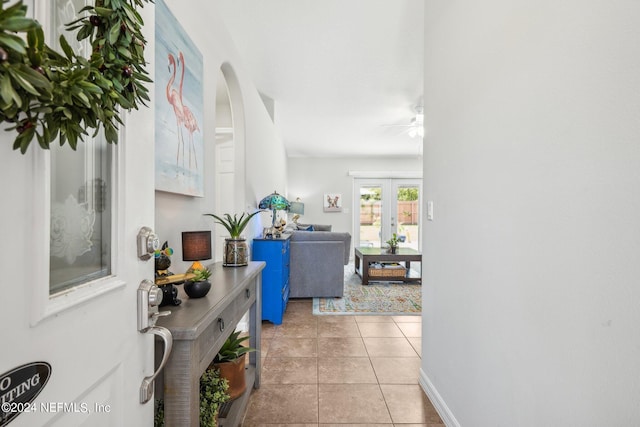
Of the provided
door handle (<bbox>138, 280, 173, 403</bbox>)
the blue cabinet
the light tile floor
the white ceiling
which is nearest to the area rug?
the light tile floor

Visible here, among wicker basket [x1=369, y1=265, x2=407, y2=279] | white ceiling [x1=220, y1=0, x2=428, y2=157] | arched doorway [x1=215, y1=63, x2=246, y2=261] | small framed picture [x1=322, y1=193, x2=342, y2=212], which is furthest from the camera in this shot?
small framed picture [x1=322, y1=193, x2=342, y2=212]

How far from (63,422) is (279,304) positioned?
272 cm

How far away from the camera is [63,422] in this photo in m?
0.56

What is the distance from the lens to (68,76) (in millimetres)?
492

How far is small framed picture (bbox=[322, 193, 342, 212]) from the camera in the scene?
8.26 meters

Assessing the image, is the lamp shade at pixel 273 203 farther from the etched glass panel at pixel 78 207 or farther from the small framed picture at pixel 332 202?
the small framed picture at pixel 332 202

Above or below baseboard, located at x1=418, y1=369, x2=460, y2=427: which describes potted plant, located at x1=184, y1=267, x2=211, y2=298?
above

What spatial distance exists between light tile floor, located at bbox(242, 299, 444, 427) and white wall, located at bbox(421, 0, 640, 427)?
38 centimetres

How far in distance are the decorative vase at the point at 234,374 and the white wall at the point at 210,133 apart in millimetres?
577

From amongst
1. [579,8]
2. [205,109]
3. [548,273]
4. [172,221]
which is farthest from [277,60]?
[548,273]

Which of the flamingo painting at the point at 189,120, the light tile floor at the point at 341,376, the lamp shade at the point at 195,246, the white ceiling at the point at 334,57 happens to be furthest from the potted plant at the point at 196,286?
the white ceiling at the point at 334,57

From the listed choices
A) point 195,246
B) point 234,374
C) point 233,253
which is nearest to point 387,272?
point 233,253

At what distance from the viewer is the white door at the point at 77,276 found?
1.54 feet

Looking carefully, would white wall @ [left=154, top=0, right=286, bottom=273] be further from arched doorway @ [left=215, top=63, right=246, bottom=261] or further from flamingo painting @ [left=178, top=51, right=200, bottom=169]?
flamingo painting @ [left=178, top=51, right=200, bottom=169]
